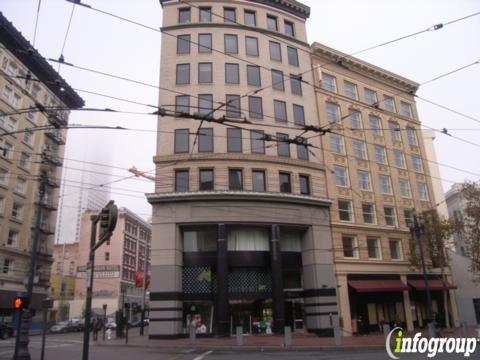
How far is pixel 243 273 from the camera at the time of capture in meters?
→ 29.8

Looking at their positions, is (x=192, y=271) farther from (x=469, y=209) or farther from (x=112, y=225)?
(x=469, y=209)

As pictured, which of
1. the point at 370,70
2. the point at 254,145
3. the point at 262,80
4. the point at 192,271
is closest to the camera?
the point at 192,271

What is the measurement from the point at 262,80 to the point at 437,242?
19.9m

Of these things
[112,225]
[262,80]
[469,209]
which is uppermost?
[262,80]

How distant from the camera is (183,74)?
1319 inches

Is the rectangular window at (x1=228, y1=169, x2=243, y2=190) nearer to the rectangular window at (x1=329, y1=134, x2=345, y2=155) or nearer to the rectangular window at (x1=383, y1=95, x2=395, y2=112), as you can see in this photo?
the rectangular window at (x1=329, y1=134, x2=345, y2=155)

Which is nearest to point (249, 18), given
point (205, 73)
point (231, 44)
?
point (231, 44)

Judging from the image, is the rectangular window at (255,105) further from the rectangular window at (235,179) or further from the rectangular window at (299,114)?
the rectangular window at (235,179)

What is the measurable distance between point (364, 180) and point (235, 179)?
13160mm

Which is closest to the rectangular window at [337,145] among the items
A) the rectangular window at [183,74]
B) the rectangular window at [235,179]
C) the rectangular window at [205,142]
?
the rectangular window at [235,179]

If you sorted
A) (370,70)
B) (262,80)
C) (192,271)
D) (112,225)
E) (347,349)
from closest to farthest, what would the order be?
1. (112,225)
2. (347,349)
3. (192,271)
4. (262,80)
5. (370,70)

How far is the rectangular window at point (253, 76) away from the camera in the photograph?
111 feet

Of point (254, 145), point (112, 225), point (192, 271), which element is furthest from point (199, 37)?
point (112, 225)

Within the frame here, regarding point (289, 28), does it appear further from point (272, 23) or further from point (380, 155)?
point (380, 155)
